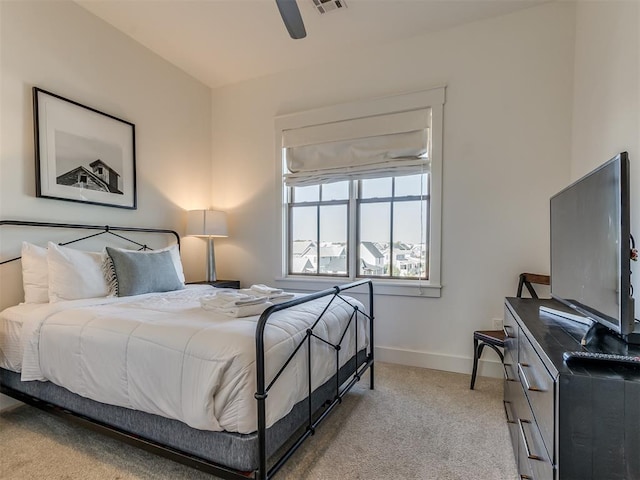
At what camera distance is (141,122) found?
10.5ft

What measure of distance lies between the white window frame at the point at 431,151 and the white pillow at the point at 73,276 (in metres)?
1.74

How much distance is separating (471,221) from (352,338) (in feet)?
4.97

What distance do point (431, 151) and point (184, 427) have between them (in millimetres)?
2775

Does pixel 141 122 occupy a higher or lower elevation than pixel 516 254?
higher

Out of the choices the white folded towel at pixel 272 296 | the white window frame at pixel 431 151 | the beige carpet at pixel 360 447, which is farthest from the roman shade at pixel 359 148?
the beige carpet at pixel 360 447

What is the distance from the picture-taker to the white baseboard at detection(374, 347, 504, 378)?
2771 mm

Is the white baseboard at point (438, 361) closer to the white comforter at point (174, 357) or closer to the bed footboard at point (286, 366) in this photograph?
the bed footboard at point (286, 366)

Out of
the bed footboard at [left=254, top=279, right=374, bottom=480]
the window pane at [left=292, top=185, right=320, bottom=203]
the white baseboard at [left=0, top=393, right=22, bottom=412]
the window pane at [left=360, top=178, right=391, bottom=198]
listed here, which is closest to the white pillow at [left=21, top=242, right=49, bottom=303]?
the white baseboard at [left=0, top=393, right=22, bottom=412]

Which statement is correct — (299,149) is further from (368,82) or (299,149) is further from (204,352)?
(204,352)

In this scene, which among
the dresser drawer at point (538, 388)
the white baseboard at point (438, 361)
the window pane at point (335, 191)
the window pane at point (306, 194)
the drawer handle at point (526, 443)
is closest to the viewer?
the dresser drawer at point (538, 388)

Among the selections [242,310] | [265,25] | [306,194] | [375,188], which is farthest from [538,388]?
[265,25]

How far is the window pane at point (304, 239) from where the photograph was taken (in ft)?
11.7

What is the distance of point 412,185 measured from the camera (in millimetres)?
3131

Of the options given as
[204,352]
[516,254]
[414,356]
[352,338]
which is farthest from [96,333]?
[516,254]
